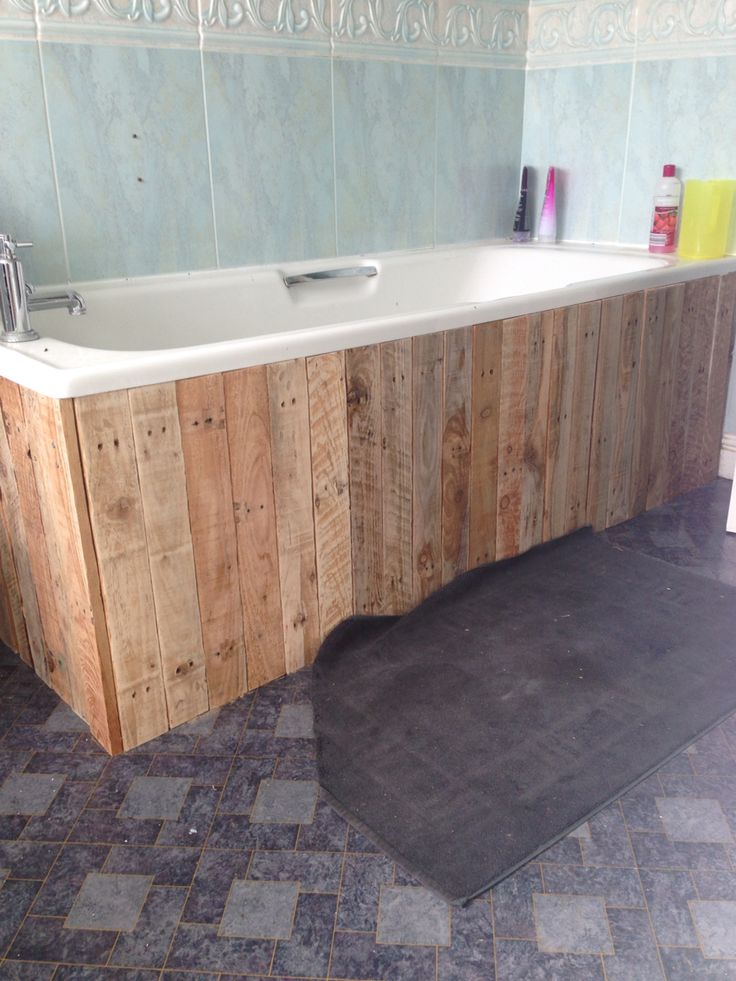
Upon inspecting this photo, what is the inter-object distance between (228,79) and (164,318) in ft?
1.88

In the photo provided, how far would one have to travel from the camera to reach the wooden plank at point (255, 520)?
1396 millimetres

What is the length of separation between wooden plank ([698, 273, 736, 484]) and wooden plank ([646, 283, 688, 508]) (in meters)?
0.18

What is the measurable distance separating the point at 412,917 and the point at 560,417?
118 centimetres

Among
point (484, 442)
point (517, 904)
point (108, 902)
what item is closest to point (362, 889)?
point (517, 904)

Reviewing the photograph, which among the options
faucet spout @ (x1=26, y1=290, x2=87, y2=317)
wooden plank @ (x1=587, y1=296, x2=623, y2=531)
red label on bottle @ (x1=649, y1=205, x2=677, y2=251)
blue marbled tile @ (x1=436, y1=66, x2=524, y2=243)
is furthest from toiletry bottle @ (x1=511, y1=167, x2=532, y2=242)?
faucet spout @ (x1=26, y1=290, x2=87, y2=317)

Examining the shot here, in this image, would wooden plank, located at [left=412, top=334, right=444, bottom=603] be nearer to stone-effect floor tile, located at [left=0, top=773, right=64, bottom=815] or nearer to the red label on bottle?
stone-effect floor tile, located at [left=0, top=773, right=64, bottom=815]

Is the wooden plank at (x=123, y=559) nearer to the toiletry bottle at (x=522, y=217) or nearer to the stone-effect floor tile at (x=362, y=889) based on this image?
the stone-effect floor tile at (x=362, y=889)

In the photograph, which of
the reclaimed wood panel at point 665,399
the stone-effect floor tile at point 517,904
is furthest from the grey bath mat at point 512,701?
the reclaimed wood panel at point 665,399

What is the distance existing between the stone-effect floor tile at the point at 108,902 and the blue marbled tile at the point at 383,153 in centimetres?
169

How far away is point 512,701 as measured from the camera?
5.00 feet

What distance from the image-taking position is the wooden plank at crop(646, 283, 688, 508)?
2.16 metres

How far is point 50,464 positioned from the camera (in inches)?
50.3

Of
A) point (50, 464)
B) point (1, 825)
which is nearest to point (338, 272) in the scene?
point (50, 464)

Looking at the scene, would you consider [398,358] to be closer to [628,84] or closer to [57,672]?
[57,672]
